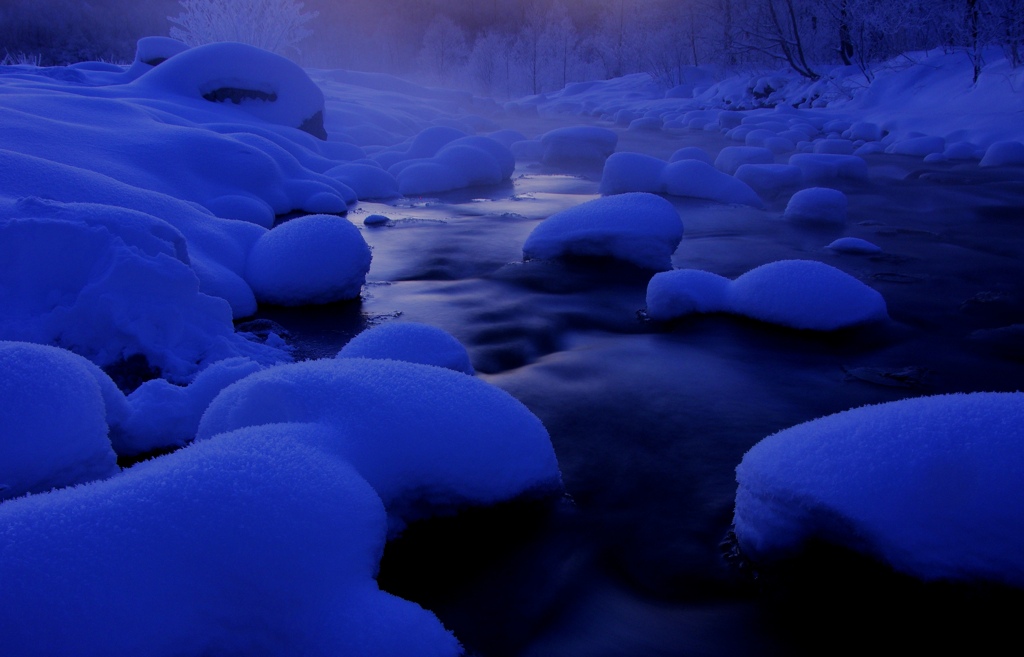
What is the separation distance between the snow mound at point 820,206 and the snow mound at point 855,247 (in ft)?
3.93

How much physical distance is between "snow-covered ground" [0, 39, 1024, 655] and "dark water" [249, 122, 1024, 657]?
22mm

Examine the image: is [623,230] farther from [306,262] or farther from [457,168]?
[457,168]

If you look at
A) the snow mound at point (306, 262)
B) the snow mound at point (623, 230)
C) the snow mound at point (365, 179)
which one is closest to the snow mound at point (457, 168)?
the snow mound at point (365, 179)

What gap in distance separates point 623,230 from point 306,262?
216 centimetres

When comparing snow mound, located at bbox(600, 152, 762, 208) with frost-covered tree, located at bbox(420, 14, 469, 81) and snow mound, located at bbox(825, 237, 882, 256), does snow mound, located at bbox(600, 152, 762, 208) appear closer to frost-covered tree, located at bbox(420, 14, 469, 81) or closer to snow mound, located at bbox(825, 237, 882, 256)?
snow mound, located at bbox(825, 237, 882, 256)

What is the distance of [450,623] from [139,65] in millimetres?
10981

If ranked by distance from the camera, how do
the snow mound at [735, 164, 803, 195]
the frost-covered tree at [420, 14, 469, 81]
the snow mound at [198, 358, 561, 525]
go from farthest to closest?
the frost-covered tree at [420, 14, 469, 81] → the snow mound at [735, 164, 803, 195] → the snow mound at [198, 358, 561, 525]

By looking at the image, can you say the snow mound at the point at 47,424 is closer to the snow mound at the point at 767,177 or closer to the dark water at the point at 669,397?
the dark water at the point at 669,397

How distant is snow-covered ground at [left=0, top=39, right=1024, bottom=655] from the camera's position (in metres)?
1.32

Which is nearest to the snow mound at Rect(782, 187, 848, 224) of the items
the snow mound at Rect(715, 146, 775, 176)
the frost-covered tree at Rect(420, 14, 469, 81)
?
the snow mound at Rect(715, 146, 775, 176)

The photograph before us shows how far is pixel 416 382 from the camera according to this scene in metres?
1.99

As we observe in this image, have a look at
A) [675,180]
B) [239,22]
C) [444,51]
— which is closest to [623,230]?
[675,180]

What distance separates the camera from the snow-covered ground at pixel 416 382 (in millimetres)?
1319

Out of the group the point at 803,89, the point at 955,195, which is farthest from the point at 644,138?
the point at 955,195
